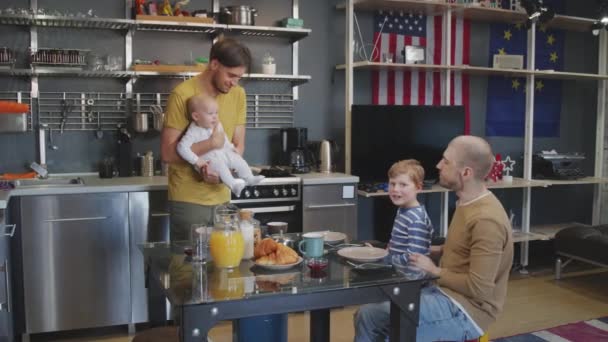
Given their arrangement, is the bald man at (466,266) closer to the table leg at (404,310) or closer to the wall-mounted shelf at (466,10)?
the table leg at (404,310)

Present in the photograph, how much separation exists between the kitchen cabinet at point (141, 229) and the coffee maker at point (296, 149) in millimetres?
1008

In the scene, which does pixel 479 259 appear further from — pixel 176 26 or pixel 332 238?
pixel 176 26

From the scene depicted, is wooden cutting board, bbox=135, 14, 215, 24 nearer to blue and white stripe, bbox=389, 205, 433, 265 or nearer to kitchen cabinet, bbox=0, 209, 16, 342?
kitchen cabinet, bbox=0, 209, 16, 342

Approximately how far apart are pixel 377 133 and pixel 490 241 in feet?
8.15

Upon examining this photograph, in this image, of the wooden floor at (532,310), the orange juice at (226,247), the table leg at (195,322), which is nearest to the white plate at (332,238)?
the orange juice at (226,247)

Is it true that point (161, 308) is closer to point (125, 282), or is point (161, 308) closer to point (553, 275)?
point (125, 282)

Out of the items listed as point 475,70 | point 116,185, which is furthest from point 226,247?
point 475,70

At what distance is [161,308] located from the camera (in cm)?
231

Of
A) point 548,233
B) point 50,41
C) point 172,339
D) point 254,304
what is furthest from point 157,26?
point 548,233

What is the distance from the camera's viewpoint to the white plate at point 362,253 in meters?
2.08

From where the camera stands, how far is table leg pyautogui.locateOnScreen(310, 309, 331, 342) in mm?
2520

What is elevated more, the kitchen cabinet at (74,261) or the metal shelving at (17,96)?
the metal shelving at (17,96)

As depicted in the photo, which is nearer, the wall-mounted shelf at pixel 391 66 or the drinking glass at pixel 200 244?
the drinking glass at pixel 200 244

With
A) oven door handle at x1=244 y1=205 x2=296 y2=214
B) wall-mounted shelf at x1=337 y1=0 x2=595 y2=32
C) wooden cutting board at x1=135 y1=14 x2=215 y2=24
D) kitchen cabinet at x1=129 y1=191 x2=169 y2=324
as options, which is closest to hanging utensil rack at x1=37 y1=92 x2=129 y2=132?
wooden cutting board at x1=135 y1=14 x2=215 y2=24
